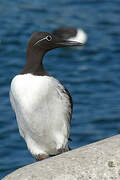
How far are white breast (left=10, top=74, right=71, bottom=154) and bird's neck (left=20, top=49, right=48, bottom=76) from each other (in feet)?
0.35

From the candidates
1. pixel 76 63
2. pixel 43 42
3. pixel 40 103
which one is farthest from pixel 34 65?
pixel 76 63

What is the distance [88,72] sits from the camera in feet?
48.9

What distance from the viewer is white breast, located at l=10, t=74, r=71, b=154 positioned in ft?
25.6

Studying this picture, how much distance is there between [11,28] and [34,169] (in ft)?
35.6

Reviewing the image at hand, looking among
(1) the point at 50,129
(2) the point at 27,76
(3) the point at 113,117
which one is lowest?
(3) the point at 113,117

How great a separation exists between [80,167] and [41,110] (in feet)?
5.49

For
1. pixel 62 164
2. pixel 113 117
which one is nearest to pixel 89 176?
pixel 62 164

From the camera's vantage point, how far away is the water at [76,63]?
12172 mm

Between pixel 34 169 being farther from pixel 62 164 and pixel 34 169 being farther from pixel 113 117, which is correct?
pixel 113 117

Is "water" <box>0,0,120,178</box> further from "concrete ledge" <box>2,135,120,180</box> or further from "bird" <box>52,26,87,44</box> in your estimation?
"concrete ledge" <box>2,135,120,180</box>

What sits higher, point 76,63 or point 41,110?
point 41,110

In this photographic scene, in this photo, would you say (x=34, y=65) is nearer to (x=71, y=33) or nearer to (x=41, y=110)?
(x=41, y=110)

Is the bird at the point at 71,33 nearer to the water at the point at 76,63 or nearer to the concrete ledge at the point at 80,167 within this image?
the water at the point at 76,63

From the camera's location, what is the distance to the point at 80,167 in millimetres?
6438
